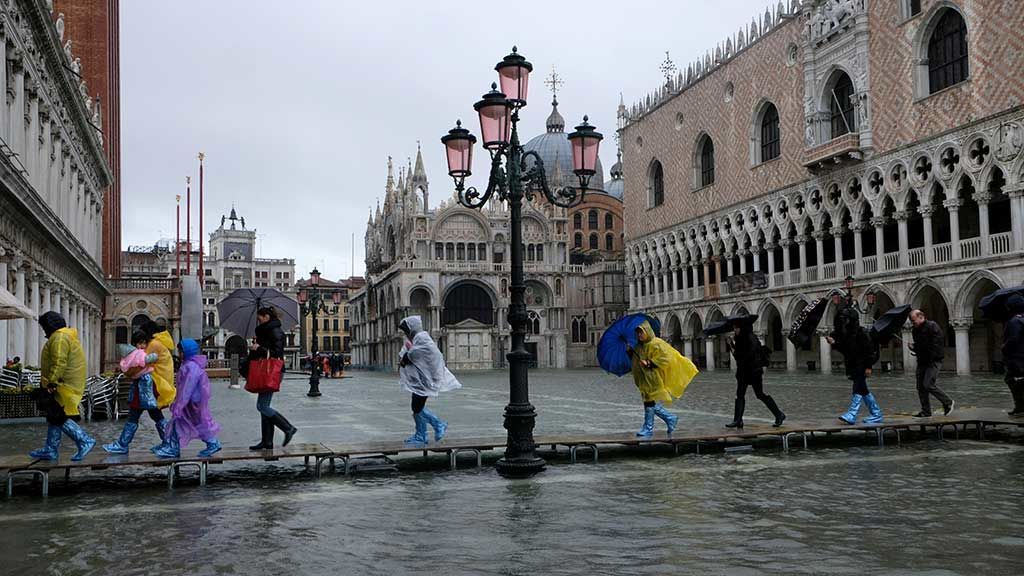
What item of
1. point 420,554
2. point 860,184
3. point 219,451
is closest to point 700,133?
point 860,184

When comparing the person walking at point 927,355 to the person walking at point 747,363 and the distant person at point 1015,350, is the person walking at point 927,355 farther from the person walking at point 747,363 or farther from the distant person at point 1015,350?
the person walking at point 747,363

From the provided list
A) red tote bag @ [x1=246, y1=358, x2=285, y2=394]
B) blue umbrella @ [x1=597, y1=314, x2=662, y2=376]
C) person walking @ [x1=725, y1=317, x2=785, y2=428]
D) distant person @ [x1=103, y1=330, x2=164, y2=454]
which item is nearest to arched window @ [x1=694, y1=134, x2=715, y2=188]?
person walking @ [x1=725, y1=317, x2=785, y2=428]

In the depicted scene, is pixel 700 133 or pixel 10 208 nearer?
pixel 10 208

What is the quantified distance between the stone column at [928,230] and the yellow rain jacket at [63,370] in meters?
29.5

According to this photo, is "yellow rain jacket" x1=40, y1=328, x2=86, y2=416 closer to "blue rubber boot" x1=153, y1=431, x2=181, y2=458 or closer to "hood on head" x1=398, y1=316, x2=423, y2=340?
"blue rubber boot" x1=153, y1=431, x2=181, y2=458

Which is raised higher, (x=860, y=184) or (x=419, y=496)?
(x=860, y=184)

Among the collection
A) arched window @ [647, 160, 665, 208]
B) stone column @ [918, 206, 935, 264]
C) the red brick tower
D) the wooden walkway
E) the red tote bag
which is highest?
the red brick tower

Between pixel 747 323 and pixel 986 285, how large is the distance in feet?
72.9

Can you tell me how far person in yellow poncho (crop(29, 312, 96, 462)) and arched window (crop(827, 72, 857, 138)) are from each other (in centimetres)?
3308

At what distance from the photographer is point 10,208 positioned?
18672mm

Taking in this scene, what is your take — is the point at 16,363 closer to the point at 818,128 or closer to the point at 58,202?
the point at 58,202

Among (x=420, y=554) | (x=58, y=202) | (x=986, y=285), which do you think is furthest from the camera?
(x=986, y=285)

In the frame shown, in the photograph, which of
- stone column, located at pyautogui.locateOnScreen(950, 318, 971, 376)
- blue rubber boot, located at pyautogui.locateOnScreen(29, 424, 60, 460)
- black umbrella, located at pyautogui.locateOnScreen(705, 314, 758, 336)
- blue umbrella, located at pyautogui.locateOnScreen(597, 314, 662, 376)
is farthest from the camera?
stone column, located at pyautogui.locateOnScreen(950, 318, 971, 376)

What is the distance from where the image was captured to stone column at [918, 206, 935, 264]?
1240 inches
